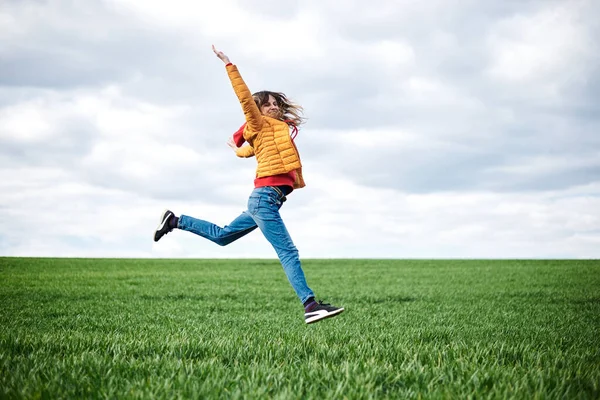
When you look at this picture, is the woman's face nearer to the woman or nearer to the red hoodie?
the woman

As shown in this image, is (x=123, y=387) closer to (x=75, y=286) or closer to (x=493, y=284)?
(x=75, y=286)

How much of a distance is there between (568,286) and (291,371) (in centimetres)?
1930

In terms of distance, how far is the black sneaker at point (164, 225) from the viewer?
7188 millimetres

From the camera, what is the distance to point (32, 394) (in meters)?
3.09

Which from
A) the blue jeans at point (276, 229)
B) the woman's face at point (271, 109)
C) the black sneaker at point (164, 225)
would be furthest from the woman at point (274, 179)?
the black sneaker at point (164, 225)

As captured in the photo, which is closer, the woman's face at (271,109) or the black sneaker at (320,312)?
the black sneaker at (320,312)

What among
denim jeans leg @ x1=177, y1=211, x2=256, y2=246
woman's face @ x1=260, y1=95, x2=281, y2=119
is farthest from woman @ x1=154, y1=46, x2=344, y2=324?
woman's face @ x1=260, y1=95, x2=281, y2=119

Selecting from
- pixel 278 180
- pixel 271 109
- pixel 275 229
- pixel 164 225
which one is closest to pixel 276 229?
pixel 275 229

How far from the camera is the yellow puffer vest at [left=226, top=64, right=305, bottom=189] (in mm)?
5914

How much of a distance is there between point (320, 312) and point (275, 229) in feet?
3.73

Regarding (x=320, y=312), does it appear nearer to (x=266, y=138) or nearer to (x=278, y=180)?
(x=278, y=180)

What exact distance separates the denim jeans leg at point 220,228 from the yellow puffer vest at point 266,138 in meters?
0.75

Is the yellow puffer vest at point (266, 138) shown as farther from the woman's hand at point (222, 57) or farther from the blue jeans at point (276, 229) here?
the blue jeans at point (276, 229)

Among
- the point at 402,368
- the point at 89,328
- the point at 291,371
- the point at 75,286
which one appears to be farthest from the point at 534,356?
the point at 75,286
